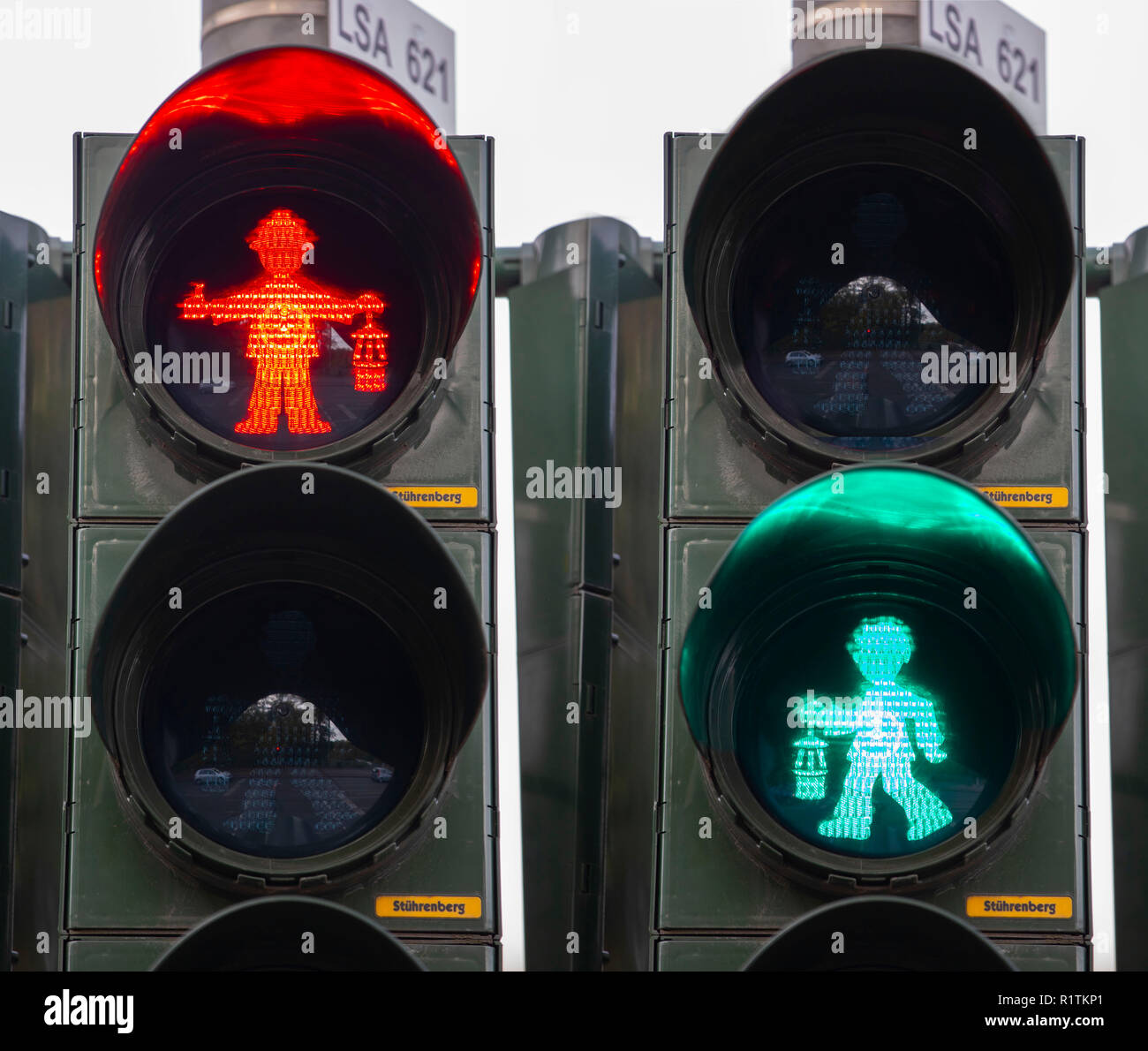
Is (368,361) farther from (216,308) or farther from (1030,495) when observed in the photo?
(1030,495)

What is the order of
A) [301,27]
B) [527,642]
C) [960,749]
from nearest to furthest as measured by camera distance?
1. [960,749]
2. [301,27]
3. [527,642]

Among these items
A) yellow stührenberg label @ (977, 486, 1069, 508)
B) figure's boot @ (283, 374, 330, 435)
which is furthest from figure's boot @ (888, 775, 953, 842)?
figure's boot @ (283, 374, 330, 435)

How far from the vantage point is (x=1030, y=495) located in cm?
441

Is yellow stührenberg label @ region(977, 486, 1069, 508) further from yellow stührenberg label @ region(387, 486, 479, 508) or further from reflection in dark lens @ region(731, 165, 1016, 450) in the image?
yellow stührenberg label @ region(387, 486, 479, 508)

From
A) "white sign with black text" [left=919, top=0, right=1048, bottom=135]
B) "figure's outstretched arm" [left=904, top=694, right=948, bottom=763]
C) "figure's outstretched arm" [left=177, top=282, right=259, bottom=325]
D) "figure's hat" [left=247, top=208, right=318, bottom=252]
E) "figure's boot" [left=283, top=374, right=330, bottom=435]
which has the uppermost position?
"white sign with black text" [left=919, top=0, right=1048, bottom=135]

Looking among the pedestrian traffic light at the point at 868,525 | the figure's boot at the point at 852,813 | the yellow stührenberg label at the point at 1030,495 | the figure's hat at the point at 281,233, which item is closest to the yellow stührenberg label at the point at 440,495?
the pedestrian traffic light at the point at 868,525

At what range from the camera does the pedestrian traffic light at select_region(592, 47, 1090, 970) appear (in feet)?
13.4

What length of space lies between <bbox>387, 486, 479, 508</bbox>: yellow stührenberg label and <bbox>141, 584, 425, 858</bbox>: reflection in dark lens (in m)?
0.32

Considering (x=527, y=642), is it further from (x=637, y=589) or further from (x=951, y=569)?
(x=951, y=569)

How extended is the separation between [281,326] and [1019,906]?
2.11m

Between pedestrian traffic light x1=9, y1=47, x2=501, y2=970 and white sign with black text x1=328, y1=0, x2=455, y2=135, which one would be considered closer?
pedestrian traffic light x1=9, y1=47, x2=501, y2=970

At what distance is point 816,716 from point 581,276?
1698 mm

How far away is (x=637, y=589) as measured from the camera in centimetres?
523
